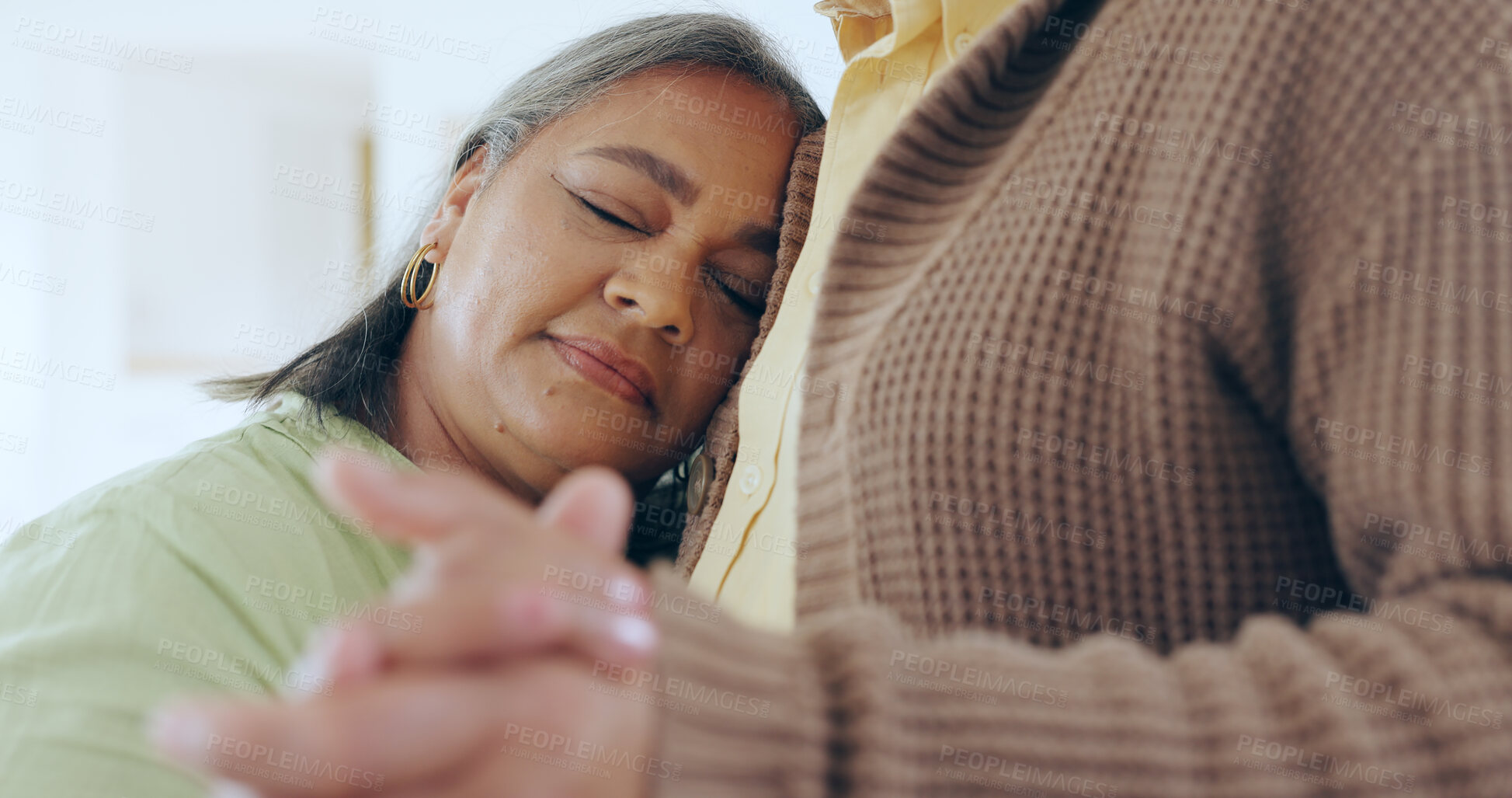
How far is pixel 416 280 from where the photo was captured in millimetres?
962

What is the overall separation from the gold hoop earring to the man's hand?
690 millimetres

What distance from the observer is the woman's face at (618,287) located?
0.82 meters

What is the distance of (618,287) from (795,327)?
0.17 m

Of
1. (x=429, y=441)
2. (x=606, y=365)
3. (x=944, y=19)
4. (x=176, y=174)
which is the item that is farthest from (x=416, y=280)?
(x=176, y=174)

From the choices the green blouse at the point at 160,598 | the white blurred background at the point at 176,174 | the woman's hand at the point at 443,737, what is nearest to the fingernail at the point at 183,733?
the woman's hand at the point at 443,737

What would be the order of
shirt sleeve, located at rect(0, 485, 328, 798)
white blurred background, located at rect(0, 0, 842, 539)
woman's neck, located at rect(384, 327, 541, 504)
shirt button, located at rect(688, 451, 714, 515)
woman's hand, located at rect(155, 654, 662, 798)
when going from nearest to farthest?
1. woman's hand, located at rect(155, 654, 662, 798)
2. shirt sleeve, located at rect(0, 485, 328, 798)
3. shirt button, located at rect(688, 451, 714, 515)
4. woman's neck, located at rect(384, 327, 541, 504)
5. white blurred background, located at rect(0, 0, 842, 539)

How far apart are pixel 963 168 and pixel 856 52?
0.34 m

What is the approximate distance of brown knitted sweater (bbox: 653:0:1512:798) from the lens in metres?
0.30

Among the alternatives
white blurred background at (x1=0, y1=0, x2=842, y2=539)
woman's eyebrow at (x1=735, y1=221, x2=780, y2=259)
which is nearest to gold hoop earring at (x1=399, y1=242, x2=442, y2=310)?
woman's eyebrow at (x1=735, y1=221, x2=780, y2=259)

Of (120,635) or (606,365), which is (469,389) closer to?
(606,365)

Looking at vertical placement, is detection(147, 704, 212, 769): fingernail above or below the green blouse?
above

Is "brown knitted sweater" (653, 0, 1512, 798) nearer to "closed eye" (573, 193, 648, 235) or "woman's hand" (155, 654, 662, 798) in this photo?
"woman's hand" (155, 654, 662, 798)

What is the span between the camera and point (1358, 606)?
18.4 inches

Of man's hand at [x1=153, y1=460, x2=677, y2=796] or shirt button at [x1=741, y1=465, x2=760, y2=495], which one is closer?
man's hand at [x1=153, y1=460, x2=677, y2=796]
